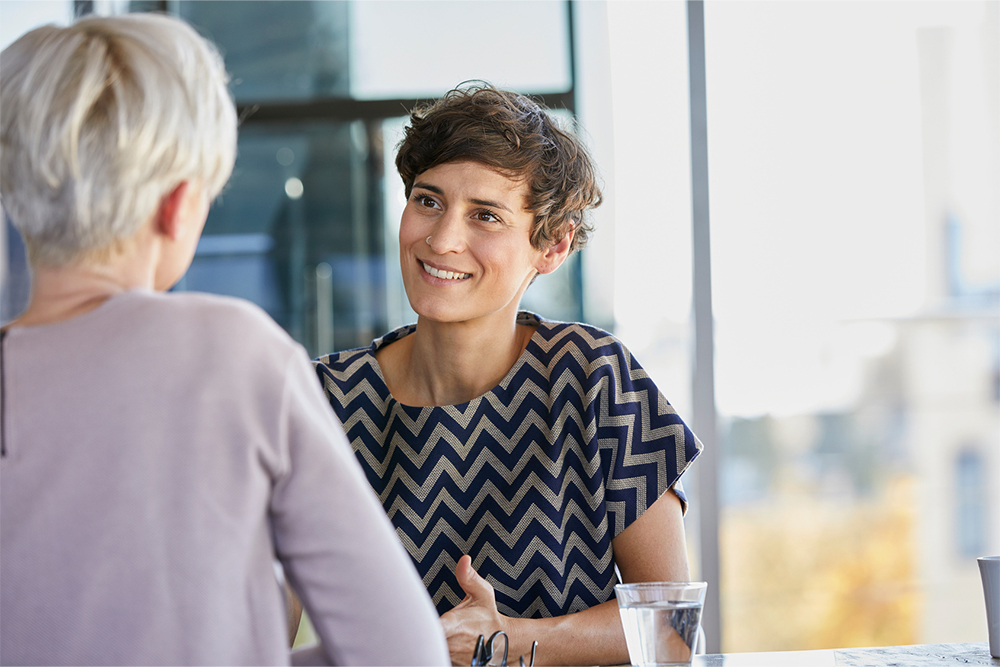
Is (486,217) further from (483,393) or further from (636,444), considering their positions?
(636,444)

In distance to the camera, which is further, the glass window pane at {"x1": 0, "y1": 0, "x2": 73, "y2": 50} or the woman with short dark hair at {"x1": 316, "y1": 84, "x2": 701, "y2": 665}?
the glass window pane at {"x1": 0, "y1": 0, "x2": 73, "y2": 50}

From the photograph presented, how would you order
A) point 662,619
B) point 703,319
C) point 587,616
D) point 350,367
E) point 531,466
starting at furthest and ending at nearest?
point 703,319, point 350,367, point 531,466, point 587,616, point 662,619

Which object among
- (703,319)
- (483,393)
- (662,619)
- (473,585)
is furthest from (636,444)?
(703,319)

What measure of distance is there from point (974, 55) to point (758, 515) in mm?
2012

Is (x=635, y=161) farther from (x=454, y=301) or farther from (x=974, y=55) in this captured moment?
(x=454, y=301)

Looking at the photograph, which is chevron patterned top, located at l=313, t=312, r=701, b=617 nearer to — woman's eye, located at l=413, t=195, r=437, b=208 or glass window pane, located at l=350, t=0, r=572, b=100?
woman's eye, located at l=413, t=195, r=437, b=208

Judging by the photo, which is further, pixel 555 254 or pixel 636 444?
pixel 555 254

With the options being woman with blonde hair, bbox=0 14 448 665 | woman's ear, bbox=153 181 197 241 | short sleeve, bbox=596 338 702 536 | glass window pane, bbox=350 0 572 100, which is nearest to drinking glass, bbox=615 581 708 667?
woman with blonde hair, bbox=0 14 448 665

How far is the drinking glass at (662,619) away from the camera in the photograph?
0.96m

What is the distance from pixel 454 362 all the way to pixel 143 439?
1.02 meters

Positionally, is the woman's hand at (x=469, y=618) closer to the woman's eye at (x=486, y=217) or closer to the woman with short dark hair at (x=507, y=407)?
the woman with short dark hair at (x=507, y=407)

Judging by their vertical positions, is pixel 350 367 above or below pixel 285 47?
below

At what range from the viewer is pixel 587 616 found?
54.1 inches

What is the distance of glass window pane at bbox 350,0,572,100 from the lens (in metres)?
3.61
